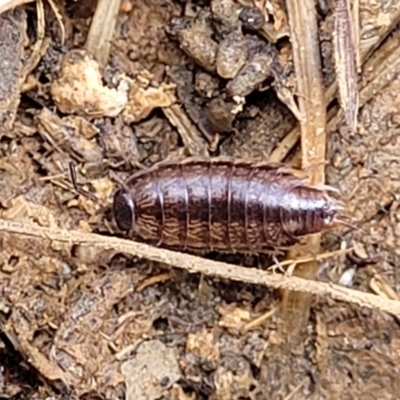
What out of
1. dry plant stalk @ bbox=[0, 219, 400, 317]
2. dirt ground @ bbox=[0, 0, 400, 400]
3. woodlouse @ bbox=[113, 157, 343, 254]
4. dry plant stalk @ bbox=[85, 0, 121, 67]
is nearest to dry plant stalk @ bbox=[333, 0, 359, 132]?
dirt ground @ bbox=[0, 0, 400, 400]

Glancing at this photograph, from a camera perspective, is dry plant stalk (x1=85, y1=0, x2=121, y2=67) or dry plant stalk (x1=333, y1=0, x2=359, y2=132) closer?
dry plant stalk (x1=333, y1=0, x2=359, y2=132)

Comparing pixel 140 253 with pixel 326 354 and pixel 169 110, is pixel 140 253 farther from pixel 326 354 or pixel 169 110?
pixel 326 354

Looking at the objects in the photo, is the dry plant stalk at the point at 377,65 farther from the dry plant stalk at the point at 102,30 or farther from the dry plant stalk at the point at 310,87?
the dry plant stalk at the point at 102,30

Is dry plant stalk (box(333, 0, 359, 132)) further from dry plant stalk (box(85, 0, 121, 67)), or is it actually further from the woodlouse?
dry plant stalk (box(85, 0, 121, 67))

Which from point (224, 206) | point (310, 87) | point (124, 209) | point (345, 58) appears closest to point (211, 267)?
point (224, 206)

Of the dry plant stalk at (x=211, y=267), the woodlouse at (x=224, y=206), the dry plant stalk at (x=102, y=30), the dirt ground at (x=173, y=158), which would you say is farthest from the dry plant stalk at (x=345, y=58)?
the dry plant stalk at (x=102, y=30)
